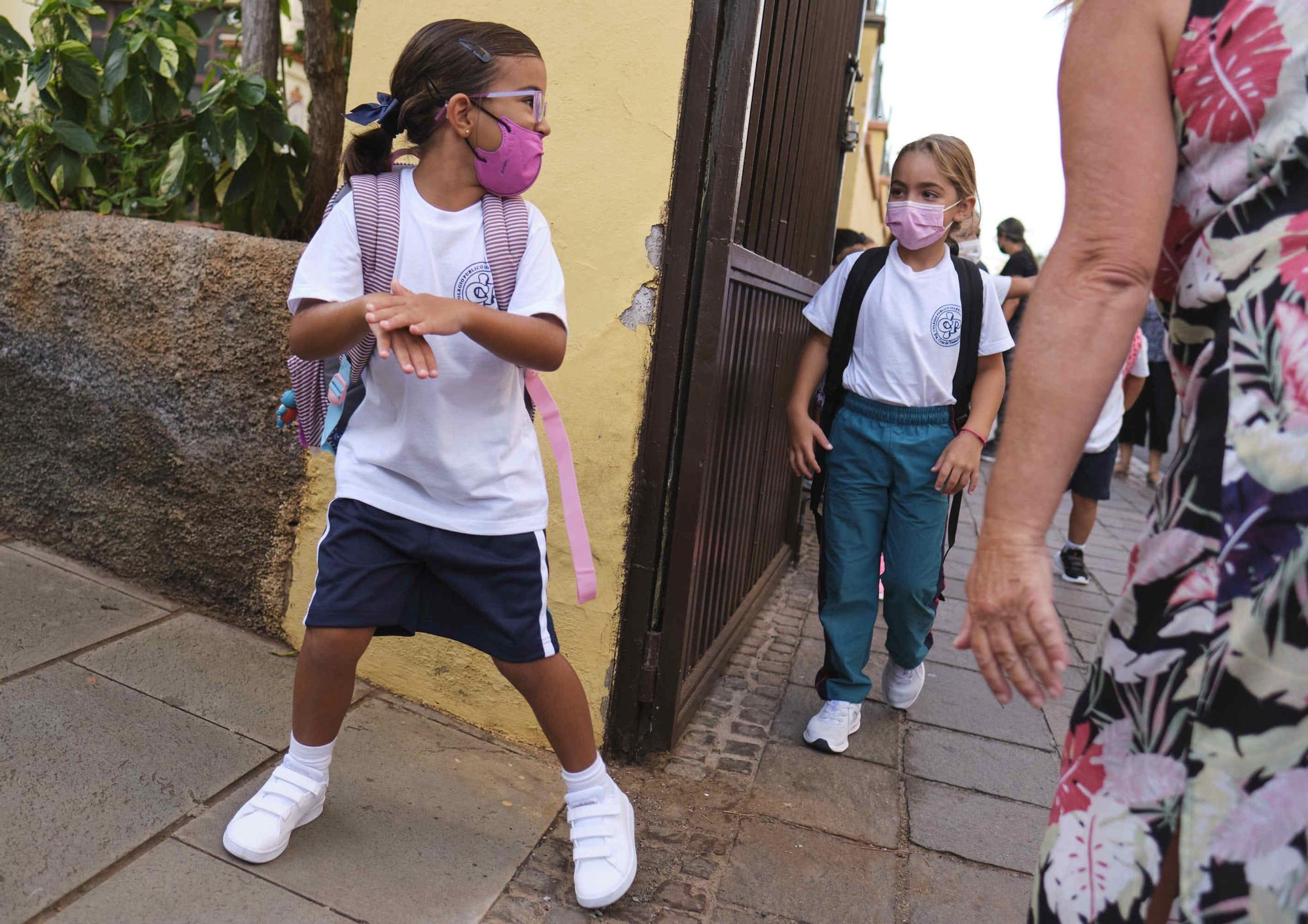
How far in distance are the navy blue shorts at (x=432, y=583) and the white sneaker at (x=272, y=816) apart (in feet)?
1.25

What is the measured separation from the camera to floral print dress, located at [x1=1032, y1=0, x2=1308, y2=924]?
954mm

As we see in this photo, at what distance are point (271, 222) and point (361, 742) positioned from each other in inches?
83.0

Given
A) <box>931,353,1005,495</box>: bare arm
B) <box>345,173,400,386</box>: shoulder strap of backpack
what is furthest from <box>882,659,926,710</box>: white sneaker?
<box>345,173,400,386</box>: shoulder strap of backpack

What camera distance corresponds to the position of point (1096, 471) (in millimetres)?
5160

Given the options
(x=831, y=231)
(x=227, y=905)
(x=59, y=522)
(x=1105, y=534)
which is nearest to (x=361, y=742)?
(x=227, y=905)

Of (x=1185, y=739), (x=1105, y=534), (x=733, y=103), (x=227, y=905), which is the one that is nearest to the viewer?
(x=1185, y=739)

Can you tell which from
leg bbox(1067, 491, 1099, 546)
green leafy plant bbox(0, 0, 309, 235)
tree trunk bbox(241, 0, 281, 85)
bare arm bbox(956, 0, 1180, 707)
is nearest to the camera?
bare arm bbox(956, 0, 1180, 707)

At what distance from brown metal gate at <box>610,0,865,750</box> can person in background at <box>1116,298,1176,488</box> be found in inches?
241

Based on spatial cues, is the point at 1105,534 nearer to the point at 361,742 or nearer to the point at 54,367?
the point at 361,742

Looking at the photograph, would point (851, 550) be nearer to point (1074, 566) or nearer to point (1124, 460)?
point (1074, 566)

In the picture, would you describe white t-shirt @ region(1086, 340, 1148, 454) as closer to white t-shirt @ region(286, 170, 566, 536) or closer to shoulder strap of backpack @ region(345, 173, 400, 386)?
white t-shirt @ region(286, 170, 566, 536)

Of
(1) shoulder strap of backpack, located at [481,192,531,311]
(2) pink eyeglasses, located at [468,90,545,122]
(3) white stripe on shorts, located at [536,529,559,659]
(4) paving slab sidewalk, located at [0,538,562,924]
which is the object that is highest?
(2) pink eyeglasses, located at [468,90,545,122]

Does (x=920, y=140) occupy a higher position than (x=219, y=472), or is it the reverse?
(x=920, y=140)

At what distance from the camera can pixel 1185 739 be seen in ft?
3.37
